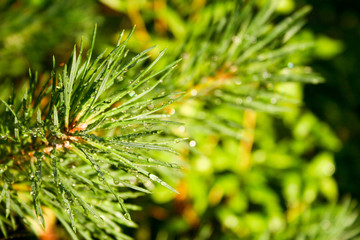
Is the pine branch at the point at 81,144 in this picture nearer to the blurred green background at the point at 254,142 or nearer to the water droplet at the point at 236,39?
the water droplet at the point at 236,39

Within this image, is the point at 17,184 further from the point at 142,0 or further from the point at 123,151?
the point at 142,0

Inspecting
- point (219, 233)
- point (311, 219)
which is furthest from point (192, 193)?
point (311, 219)

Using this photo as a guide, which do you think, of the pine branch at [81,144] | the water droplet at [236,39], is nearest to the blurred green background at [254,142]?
the water droplet at [236,39]

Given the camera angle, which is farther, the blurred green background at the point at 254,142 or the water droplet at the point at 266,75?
the blurred green background at the point at 254,142

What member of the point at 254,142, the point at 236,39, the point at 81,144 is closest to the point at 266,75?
the point at 236,39

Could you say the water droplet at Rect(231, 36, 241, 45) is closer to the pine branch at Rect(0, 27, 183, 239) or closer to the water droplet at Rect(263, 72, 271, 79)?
the water droplet at Rect(263, 72, 271, 79)

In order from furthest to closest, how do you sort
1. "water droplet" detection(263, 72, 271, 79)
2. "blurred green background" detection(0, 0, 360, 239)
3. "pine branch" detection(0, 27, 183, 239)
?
1. "blurred green background" detection(0, 0, 360, 239)
2. "water droplet" detection(263, 72, 271, 79)
3. "pine branch" detection(0, 27, 183, 239)

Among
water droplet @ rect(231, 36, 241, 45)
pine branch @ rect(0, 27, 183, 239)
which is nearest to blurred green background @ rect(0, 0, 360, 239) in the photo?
water droplet @ rect(231, 36, 241, 45)

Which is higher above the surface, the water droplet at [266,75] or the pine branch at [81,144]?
the water droplet at [266,75]
